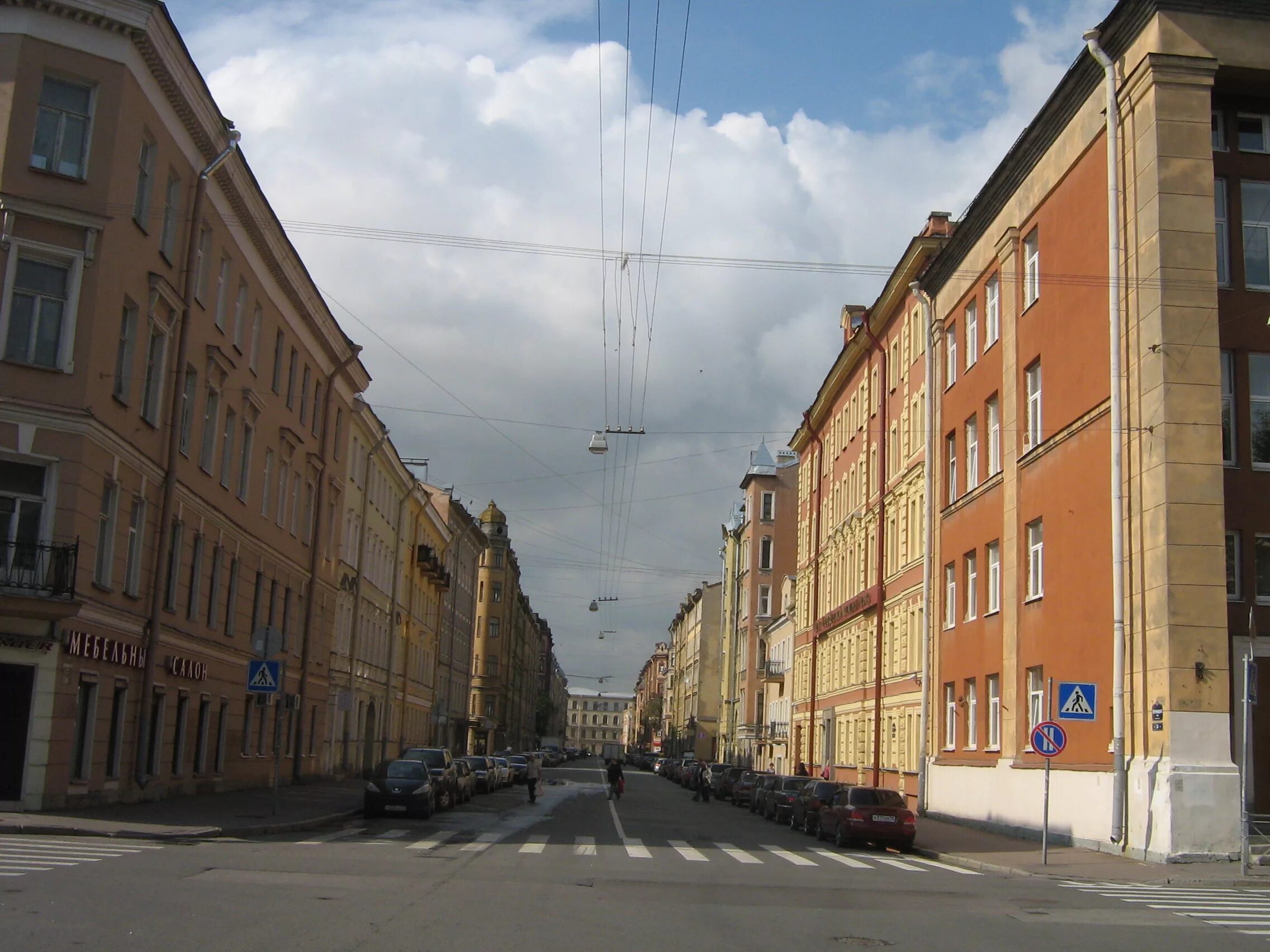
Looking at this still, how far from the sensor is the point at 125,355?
24812 millimetres

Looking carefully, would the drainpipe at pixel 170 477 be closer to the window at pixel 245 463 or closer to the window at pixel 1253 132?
the window at pixel 245 463

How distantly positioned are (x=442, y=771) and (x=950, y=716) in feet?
46.7

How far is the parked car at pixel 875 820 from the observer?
26172mm

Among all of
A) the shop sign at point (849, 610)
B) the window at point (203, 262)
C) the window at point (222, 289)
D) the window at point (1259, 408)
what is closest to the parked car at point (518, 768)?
the shop sign at point (849, 610)

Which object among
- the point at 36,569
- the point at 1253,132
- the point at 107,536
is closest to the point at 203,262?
the point at 107,536

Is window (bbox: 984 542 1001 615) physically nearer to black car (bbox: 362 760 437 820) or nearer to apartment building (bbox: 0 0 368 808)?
black car (bbox: 362 760 437 820)

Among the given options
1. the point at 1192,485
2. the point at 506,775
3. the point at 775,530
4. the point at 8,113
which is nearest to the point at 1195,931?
the point at 1192,485

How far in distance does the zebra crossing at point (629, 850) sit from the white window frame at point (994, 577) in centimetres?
954

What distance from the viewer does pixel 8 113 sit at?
2248cm

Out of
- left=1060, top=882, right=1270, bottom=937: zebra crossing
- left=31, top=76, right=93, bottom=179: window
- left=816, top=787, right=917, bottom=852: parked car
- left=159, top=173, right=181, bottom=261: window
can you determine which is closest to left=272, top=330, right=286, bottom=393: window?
left=159, top=173, right=181, bottom=261: window

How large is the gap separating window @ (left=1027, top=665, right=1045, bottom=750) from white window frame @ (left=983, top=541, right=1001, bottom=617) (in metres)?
2.98

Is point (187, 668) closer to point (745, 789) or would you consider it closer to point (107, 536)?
point (107, 536)

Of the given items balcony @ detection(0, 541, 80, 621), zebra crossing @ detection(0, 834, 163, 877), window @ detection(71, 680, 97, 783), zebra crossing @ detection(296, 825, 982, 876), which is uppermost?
balcony @ detection(0, 541, 80, 621)

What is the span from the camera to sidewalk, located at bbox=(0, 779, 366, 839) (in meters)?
19.5
